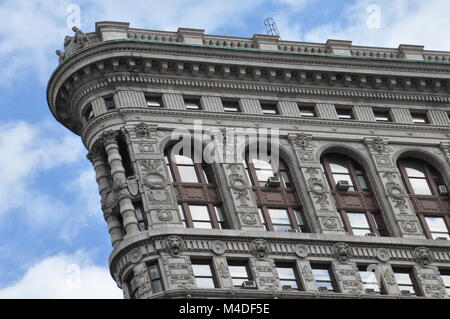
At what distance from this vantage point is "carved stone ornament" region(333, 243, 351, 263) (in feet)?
214

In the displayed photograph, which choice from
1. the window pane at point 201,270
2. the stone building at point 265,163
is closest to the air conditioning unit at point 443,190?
the stone building at point 265,163

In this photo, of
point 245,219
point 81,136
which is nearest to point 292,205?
point 245,219

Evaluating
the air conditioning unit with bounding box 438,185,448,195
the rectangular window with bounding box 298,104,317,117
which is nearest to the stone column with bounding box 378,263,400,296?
the air conditioning unit with bounding box 438,185,448,195

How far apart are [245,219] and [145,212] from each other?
16.7 ft

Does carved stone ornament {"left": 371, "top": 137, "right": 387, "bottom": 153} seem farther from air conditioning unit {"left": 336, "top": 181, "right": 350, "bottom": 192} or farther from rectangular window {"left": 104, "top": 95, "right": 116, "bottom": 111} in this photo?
rectangular window {"left": 104, "top": 95, "right": 116, "bottom": 111}

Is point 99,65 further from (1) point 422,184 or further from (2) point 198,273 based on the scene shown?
(1) point 422,184

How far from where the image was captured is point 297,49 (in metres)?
75.9

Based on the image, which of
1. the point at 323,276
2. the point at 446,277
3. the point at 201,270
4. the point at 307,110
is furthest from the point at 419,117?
the point at 201,270

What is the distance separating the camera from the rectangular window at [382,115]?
75.0m

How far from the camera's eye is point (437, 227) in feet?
230

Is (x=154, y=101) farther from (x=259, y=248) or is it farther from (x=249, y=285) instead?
(x=249, y=285)

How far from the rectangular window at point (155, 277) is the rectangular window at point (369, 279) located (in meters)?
10.3

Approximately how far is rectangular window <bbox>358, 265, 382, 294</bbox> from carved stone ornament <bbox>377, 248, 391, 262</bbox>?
3.18 feet

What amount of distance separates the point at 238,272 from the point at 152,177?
6840 millimetres
